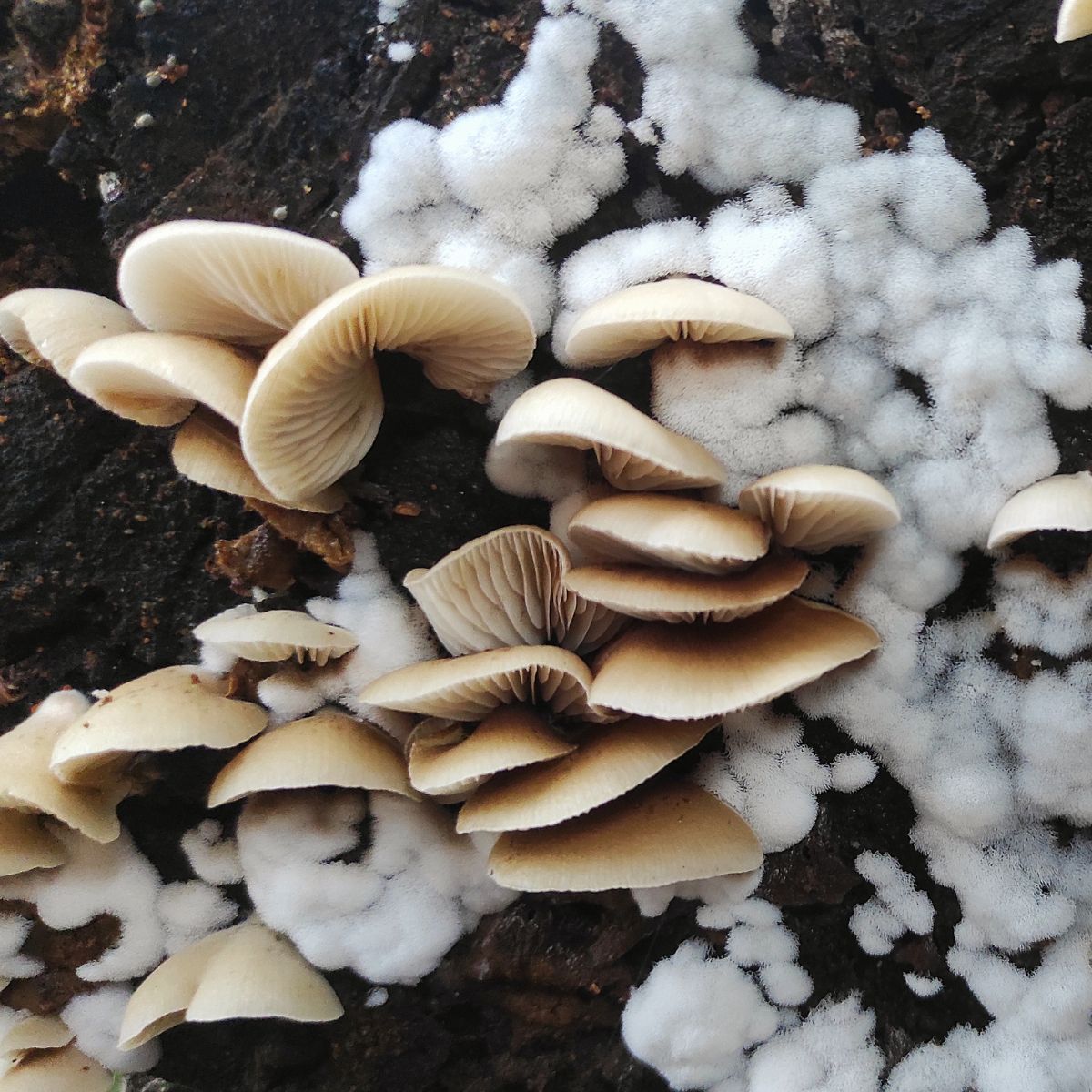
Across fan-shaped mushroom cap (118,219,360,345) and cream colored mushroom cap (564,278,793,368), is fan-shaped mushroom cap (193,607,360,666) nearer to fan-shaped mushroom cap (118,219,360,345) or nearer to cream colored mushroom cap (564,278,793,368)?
fan-shaped mushroom cap (118,219,360,345)

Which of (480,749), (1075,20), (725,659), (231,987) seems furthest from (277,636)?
(1075,20)

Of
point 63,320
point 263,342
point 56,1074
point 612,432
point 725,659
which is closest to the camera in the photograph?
point 612,432

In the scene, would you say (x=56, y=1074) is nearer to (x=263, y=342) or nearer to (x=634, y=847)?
(x=634, y=847)

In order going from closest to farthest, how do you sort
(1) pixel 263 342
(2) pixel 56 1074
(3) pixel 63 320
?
1. (3) pixel 63 320
2. (1) pixel 263 342
3. (2) pixel 56 1074

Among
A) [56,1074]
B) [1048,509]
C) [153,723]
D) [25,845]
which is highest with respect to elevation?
[1048,509]

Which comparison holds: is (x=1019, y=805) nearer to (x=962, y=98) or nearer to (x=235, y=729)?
(x=962, y=98)

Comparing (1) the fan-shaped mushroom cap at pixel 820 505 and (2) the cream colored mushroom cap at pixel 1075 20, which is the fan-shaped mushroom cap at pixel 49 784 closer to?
(1) the fan-shaped mushroom cap at pixel 820 505

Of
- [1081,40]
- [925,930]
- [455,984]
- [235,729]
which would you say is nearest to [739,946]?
[925,930]
